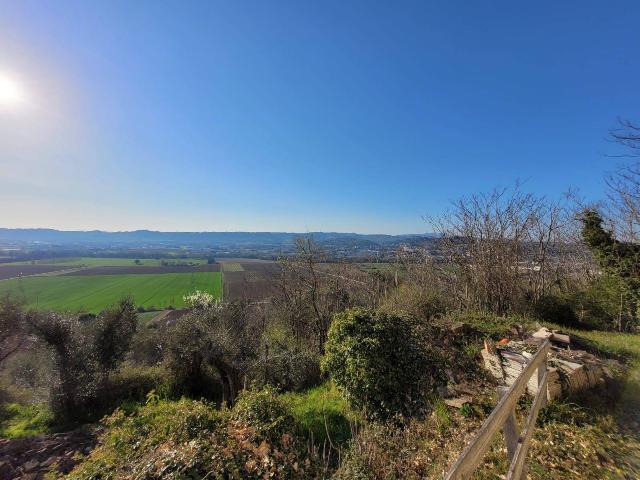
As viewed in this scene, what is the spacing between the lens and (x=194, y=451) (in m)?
3.82

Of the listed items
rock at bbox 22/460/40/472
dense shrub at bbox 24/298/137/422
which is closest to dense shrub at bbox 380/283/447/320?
rock at bbox 22/460/40/472

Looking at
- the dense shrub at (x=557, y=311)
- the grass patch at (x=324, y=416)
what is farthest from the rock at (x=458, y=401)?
the dense shrub at (x=557, y=311)

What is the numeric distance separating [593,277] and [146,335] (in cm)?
2532

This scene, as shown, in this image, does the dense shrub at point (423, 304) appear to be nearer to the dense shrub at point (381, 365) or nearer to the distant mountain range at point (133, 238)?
the dense shrub at point (381, 365)

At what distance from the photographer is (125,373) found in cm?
1284

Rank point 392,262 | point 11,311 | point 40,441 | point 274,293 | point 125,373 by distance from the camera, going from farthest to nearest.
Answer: point 274,293 < point 392,262 < point 125,373 < point 11,311 < point 40,441

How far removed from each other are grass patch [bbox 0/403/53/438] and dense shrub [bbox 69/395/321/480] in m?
7.91

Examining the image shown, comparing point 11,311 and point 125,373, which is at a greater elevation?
point 11,311

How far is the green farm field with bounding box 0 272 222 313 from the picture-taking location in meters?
37.5

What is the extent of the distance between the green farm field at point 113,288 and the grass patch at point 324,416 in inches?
1270

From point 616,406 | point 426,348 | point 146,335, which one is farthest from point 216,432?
point 146,335

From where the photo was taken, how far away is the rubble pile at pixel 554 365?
4.62 m

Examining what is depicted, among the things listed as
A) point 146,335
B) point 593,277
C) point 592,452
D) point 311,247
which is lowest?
point 146,335

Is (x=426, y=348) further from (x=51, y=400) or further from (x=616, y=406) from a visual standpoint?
(x=51, y=400)
